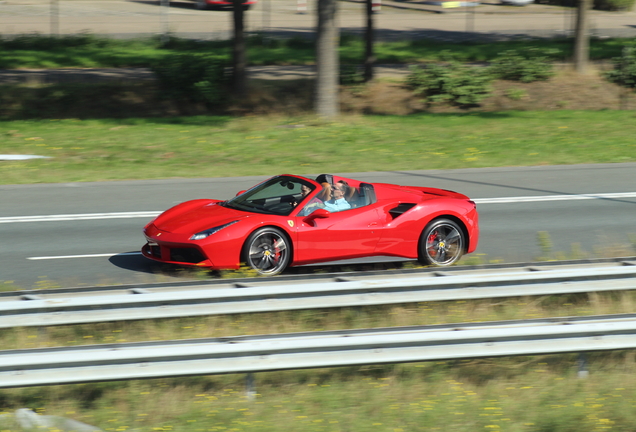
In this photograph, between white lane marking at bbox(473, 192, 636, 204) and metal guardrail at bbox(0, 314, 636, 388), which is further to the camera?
white lane marking at bbox(473, 192, 636, 204)

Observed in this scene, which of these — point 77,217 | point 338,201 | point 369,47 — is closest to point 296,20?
point 369,47

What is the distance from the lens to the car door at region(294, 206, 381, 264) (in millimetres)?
8609

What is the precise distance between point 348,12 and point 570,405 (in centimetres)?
3960

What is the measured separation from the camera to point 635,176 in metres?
15.7

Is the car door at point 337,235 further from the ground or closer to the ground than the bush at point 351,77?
closer to the ground

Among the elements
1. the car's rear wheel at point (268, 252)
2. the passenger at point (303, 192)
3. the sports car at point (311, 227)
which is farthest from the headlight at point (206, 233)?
the passenger at point (303, 192)

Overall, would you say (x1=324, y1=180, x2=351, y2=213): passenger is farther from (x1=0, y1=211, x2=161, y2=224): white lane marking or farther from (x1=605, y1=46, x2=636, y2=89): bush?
(x1=605, y1=46, x2=636, y2=89): bush

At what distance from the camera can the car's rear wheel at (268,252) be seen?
8.49 metres

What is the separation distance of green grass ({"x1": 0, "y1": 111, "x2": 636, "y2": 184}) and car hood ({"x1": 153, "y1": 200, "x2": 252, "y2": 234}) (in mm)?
6426

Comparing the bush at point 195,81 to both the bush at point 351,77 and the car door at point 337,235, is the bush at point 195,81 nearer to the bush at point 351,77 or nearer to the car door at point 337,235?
the bush at point 351,77

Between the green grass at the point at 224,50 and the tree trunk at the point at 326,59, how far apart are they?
23.4ft

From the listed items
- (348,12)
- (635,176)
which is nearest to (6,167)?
(635,176)

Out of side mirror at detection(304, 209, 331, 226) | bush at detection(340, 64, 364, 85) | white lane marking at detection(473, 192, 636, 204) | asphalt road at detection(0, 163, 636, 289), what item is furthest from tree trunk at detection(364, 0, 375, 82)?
side mirror at detection(304, 209, 331, 226)

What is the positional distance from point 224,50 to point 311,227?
2202 cm
